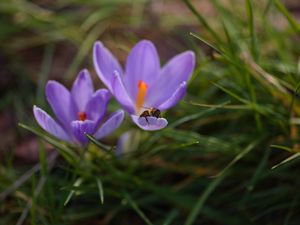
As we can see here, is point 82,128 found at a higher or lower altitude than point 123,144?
higher

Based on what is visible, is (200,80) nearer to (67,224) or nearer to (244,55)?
(244,55)

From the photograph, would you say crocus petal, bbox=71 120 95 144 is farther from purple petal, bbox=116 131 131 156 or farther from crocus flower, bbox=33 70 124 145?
purple petal, bbox=116 131 131 156

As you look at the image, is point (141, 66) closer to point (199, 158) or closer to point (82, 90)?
point (82, 90)

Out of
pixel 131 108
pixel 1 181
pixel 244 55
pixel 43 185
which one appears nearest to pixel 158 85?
pixel 131 108

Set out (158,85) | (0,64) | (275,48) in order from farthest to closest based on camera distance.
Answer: (0,64) → (275,48) → (158,85)

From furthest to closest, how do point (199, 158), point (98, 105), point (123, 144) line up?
point (199, 158), point (123, 144), point (98, 105)

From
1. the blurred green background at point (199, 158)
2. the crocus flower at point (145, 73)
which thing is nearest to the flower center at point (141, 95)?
the crocus flower at point (145, 73)

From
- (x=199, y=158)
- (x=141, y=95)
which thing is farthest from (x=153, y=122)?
(x=199, y=158)

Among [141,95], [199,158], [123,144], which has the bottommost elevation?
[199,158]
